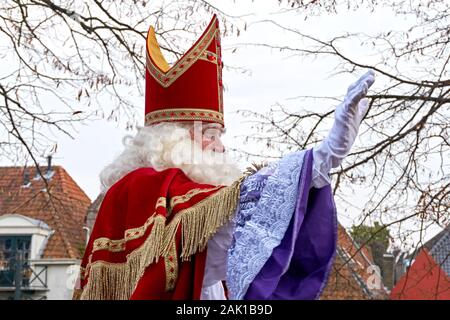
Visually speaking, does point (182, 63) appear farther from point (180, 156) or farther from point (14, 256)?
point (14, 256)

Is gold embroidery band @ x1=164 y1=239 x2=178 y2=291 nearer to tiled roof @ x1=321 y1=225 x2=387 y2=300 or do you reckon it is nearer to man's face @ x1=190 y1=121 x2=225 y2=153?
man's face @ x1=190 y1=121 x2=225 y2=153

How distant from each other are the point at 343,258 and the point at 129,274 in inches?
133

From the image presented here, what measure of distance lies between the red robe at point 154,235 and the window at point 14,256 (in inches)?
614

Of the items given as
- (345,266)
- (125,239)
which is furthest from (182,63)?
(345,266)

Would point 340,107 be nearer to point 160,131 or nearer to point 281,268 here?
point 281,268

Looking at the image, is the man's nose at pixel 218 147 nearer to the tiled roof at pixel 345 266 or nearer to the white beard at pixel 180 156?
the white beard at pixel 180 156

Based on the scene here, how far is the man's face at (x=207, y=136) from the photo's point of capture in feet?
13.9

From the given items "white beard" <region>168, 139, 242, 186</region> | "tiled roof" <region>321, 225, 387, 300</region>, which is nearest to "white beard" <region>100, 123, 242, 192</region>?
"white beard" <region>168, 139, 242, 186</region>

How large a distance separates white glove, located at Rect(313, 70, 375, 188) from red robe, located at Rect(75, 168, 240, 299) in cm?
40

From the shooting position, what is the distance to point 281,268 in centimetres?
357

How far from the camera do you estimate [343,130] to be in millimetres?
3436

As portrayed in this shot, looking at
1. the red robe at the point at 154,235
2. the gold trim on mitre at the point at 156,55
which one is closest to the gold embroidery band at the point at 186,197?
the red robe at the point at 154,235
